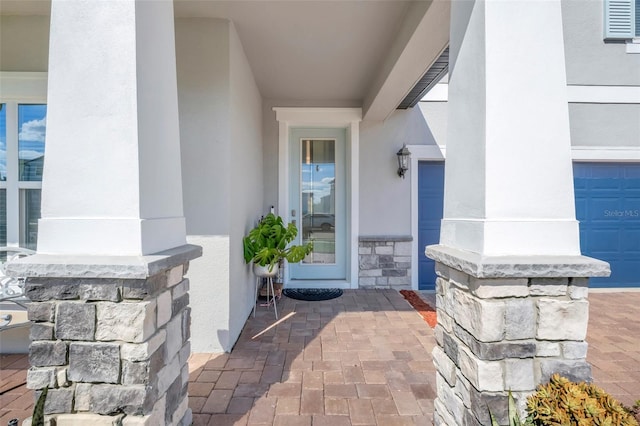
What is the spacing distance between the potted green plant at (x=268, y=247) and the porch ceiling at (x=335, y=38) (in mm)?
1662

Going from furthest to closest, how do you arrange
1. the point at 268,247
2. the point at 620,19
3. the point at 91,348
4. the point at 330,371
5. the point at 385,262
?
the point at 385,262, the point at 620,19, the point at 268,247, the point at 330,371, the point at 91,348

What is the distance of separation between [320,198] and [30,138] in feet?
10.4

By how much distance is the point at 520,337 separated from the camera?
4.23 feet

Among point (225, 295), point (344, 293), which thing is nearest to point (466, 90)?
point (225, 295)

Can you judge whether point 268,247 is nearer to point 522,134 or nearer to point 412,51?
point 412,51

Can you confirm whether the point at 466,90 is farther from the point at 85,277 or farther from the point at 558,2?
the point at 85,277

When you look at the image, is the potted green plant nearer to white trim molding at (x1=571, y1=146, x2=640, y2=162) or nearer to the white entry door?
the white entry door

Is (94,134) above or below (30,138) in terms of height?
below

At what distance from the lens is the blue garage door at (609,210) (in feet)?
15.0

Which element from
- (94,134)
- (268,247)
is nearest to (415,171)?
(268,247)

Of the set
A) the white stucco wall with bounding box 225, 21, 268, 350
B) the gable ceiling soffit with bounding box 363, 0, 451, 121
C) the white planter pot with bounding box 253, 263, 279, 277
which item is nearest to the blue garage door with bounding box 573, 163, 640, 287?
the gable ceiling soffit with bounding box 363, 0, 451, 121

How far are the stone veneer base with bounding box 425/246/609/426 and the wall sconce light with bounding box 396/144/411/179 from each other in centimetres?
322

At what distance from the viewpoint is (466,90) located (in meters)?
1.49

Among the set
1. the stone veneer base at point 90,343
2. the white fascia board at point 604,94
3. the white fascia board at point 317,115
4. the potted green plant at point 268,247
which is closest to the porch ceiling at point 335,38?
the white fascia board at point 317,115
